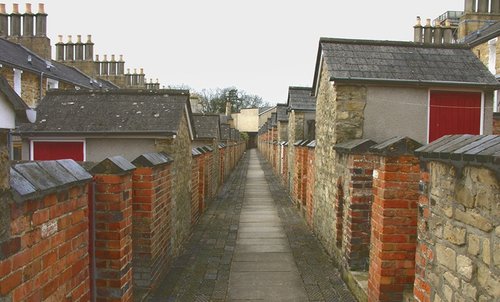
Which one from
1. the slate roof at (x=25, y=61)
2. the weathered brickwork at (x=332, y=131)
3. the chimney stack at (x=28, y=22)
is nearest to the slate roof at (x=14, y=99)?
the weathered brickwork at (x=332, y=131)

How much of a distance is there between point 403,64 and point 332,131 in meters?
2.36

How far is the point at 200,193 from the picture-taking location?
39.0 ft

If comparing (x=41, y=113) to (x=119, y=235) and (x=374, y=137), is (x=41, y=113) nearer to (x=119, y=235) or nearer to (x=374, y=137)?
(x=119, y=235)

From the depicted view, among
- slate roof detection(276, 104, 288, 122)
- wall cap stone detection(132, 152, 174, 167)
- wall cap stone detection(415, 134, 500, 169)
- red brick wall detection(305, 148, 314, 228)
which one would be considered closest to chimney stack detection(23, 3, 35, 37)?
slate roof detection(276, 104, 288, 122)

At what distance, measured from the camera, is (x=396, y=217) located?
4.86m

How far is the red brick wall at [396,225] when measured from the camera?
15.8ft

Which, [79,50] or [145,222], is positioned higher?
[79,50]

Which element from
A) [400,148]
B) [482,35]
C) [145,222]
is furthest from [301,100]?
[400,148]

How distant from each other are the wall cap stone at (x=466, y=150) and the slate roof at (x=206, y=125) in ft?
42.4

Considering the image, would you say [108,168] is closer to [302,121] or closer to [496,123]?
[496,123]

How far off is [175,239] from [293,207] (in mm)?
6912

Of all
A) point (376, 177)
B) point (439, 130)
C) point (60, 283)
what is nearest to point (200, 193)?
point (439, 130)

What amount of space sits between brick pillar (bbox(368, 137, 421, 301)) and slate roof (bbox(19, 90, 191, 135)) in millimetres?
3958

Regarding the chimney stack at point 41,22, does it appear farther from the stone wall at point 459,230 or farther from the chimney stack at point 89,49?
the stone wall at point 459,230
